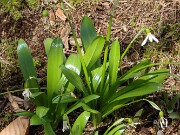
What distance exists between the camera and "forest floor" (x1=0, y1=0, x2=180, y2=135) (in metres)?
3.22

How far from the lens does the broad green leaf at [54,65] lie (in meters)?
2.72

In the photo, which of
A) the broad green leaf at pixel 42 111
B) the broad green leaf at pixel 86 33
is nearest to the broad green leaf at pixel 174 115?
the broad green leaf at pixel 86 33

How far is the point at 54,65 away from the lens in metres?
2.76

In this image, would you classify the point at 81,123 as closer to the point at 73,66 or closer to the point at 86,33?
the point at 73,66

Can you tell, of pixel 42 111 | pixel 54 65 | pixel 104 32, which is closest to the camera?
pixel 42 111

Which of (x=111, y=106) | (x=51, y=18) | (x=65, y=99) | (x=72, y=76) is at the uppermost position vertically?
(x=51, y=18)

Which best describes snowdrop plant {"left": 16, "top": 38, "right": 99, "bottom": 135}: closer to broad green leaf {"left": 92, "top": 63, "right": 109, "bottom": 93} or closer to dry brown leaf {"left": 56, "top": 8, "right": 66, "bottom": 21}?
broad green leaf {"left": 92, "top": 63, "right": 109, "bottom": 93}

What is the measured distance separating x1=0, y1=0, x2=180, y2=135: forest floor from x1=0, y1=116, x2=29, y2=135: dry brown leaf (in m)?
0.16

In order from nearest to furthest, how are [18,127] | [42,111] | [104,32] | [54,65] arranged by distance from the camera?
[42,111], [54,65], [18,127], [104,32]

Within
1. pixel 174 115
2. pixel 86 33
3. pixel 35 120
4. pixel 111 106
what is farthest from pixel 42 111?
pixel 174 115

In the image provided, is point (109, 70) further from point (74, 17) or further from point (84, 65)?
point (74, 17)

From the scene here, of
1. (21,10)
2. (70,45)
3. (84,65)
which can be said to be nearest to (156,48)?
(70,45)

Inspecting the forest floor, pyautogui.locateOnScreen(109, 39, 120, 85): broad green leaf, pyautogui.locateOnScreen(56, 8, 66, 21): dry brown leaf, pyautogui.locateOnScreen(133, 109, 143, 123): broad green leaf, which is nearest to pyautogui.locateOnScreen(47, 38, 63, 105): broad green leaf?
pyautogui.locateOnScreen(109, 39, 120, 85): broad green leaf

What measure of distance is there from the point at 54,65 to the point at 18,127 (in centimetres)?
52
